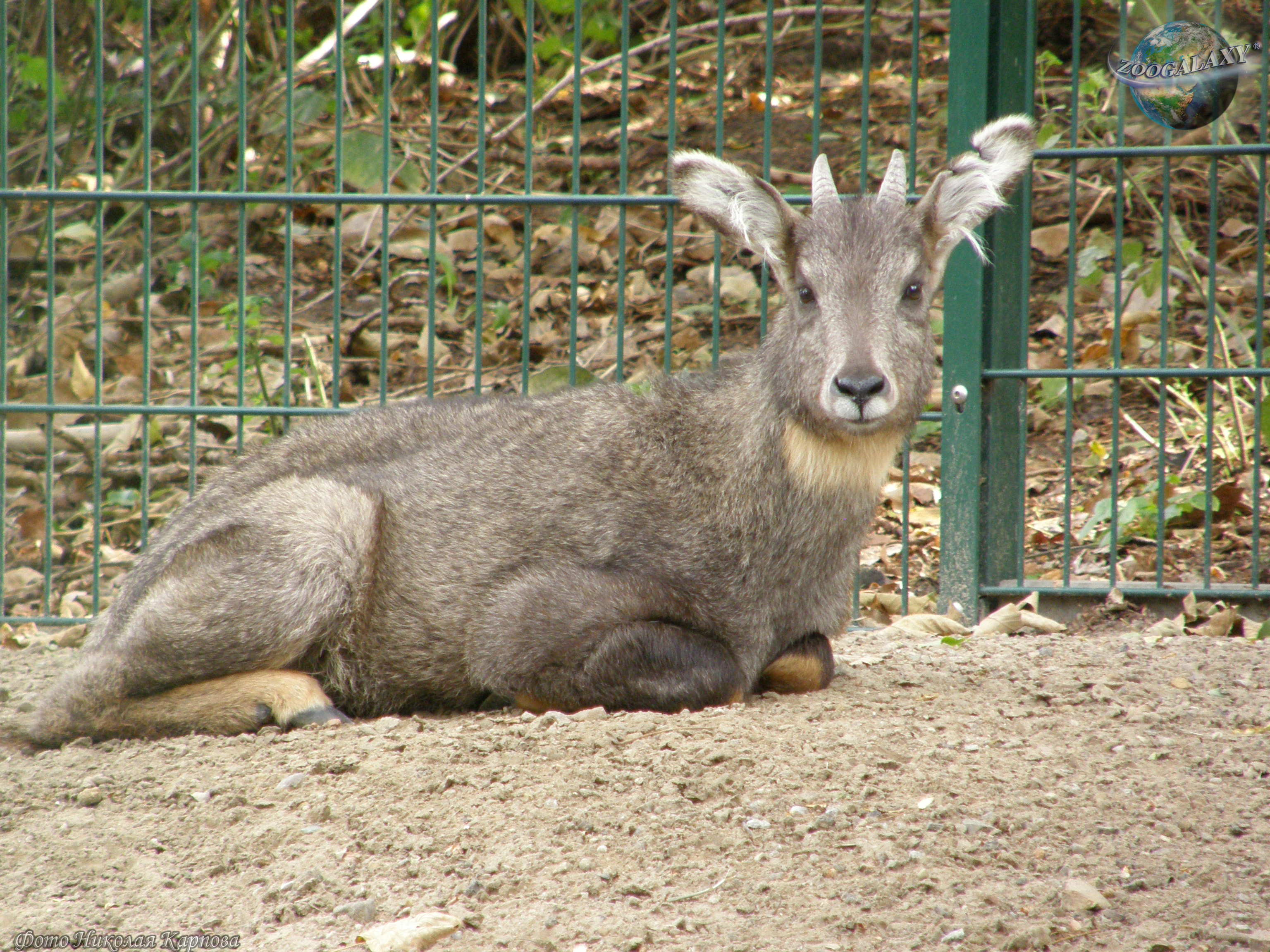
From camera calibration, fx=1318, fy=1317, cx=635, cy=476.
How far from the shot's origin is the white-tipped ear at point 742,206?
534cm

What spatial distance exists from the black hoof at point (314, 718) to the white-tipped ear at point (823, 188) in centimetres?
277

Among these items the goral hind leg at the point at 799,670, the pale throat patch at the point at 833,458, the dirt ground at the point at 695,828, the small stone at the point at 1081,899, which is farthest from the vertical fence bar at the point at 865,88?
the small stone at the point at 1081,899

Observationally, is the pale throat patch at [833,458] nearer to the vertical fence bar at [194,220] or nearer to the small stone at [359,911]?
the small stone at [359,911]

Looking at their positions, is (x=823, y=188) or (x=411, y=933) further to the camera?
(x=823, y=188)

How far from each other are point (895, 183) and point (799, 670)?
203cm

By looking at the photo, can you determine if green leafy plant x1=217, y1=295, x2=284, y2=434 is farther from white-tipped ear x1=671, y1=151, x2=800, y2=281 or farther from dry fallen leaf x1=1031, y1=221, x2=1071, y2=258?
dry fallen leaf x1=1031, y1=221, x2=1071, y2=258

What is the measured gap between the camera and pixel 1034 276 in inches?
427

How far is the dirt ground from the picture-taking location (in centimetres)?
335

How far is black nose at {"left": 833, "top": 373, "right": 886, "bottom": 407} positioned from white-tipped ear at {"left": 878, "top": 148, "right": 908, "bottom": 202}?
2.93 feet

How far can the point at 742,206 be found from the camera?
5.36 meters

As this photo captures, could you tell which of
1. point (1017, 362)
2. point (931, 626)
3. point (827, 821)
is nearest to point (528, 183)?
point (1017, 362)

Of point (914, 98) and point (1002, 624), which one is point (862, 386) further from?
point (914, 98)

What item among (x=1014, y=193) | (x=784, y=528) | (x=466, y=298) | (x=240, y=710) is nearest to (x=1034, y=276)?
(x=1014, y=193)

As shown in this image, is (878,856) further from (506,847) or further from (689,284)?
(689,284)
